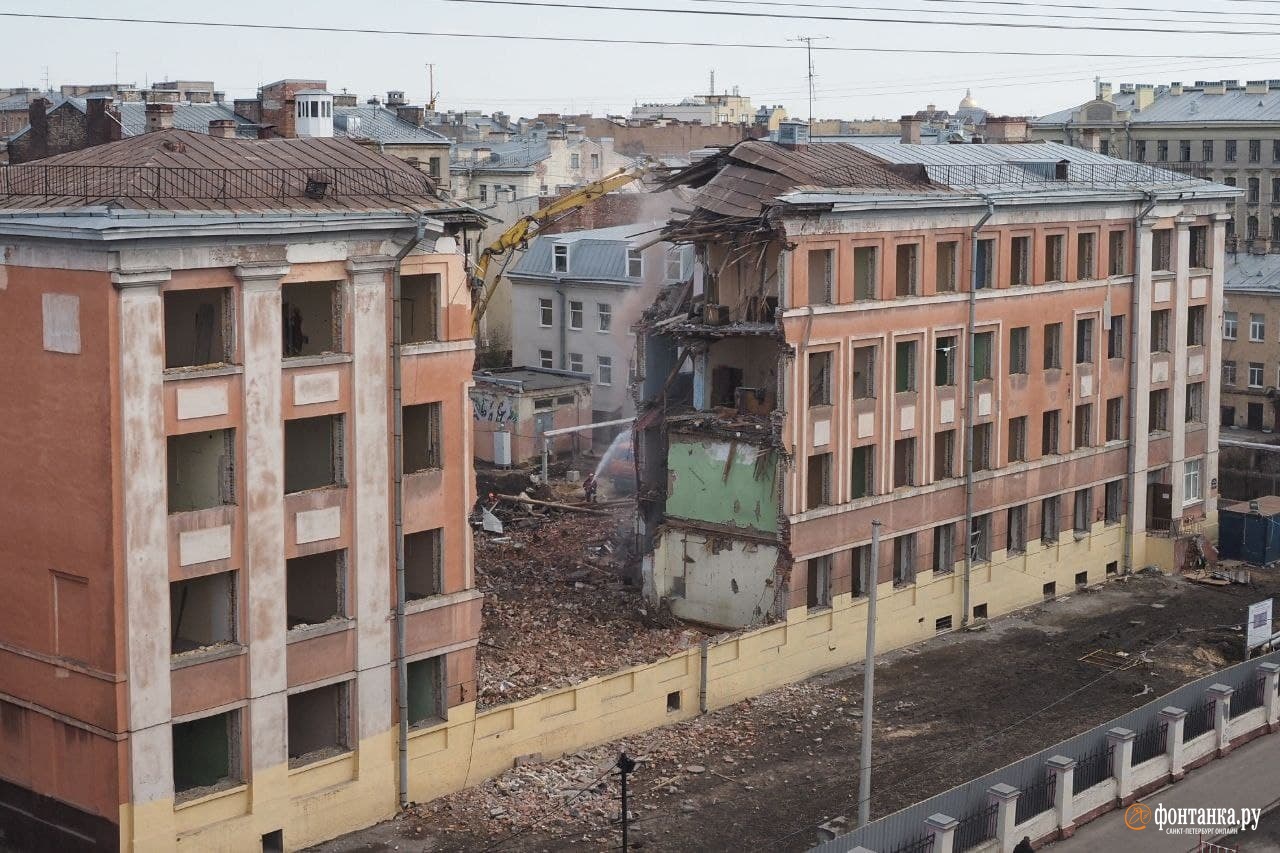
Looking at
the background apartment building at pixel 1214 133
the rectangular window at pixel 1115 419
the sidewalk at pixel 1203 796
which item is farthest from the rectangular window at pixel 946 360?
the background apartment building at pixel 1214 133

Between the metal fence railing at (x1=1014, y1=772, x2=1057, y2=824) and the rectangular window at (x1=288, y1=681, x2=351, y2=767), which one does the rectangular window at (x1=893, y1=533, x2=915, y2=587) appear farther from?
the rectangular window at (x1=288, y1=681, x2=351, y2=767)

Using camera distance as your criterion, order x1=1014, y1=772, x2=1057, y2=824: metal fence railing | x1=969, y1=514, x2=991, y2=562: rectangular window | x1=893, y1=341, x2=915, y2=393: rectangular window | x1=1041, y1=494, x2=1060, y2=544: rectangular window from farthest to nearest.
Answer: x1=1041, y1=494, x2=1060, y2=544: rectangular window
x1=969, y1=514, x2=991, y2=562: rectangular window
x1=893, y1=341, x2=915, y2=393: rectangular window
x1=1014, y1=772, x2=1057, y2=824: metal fence railing

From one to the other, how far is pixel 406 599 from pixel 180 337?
669 cm

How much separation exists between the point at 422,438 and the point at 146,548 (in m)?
6.64

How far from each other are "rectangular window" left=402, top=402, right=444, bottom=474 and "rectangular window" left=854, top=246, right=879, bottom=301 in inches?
540

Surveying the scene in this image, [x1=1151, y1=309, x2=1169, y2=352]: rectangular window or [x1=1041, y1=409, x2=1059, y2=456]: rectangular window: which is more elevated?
[x1=1151, y1=309, x2=1169, y2=352]: rectangular window

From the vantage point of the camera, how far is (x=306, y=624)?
30938mm

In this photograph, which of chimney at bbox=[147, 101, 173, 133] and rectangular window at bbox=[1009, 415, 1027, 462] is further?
rectangular window at bbox=[1009, 415, 1027, 462]

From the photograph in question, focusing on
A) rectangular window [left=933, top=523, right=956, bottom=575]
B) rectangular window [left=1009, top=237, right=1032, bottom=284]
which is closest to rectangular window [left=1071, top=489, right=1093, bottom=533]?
rectangular window [left=933, top=523, right=956, bottom=575]

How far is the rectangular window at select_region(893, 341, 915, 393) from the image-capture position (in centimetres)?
4381

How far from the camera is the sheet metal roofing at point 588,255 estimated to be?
228 feet

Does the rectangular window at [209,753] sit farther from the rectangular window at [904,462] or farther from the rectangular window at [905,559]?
the rectangular window at [904,462]

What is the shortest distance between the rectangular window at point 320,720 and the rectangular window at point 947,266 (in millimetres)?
20638

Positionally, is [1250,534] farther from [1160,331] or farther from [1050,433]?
[1050,433]
